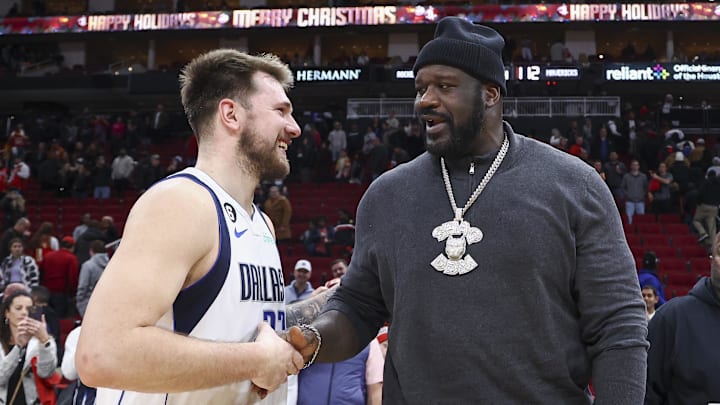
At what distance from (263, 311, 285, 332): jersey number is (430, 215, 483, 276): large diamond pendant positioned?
1.97 feet

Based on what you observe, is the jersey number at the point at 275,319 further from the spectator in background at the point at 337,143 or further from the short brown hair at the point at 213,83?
the spectator in background at the point at 337,143

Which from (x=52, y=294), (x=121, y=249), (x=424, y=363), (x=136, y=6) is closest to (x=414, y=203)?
(x=424, y=363)

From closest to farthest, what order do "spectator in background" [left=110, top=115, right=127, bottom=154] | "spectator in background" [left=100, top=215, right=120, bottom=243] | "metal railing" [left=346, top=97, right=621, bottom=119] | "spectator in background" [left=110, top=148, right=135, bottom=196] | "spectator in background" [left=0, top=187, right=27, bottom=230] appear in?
"spectator in background" [left=100, top=215, right=120, bottom=243]
"spectator in background" [left=0, top=187, right=27, bottom=230]
"spectator in background" [left=110, top=148, right=135, bottom=196]
"spectator in background" [left=110, top=115, right=127, bottom=154]
"metal railing" [left=346, top=97, right=621, bottom=119]

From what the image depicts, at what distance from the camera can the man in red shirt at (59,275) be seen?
1253cm

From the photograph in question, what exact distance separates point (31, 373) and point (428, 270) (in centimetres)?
451

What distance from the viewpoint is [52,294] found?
41.5 feet

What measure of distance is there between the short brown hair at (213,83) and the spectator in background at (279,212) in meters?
11.8

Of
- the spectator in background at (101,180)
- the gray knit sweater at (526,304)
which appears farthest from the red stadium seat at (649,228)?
the gray knit sweater at (526,304)

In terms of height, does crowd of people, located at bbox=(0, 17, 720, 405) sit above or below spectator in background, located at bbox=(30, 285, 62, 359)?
above

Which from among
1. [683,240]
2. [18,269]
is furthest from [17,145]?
[683,240]

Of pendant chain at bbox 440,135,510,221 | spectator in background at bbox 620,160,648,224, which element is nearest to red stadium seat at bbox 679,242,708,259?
spectator in background at bbox 620,160,648,224

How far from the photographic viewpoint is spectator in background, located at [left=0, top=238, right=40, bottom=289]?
472 inches

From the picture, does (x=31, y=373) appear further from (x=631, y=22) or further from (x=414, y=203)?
(x=631, y=22)

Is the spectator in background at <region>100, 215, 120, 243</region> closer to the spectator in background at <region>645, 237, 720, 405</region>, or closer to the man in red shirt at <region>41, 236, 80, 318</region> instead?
the man in red shirt at <region>41, 236, 80, 318</region>
